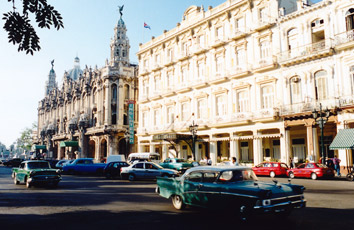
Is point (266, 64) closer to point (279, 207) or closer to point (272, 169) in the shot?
point (272, 169)

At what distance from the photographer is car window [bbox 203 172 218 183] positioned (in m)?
8.19

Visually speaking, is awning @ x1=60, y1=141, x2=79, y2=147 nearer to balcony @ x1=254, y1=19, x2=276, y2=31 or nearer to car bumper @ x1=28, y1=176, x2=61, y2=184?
balcony @ x1=254, y1=19, x2=276, y2=31

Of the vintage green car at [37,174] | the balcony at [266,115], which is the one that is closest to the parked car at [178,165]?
the balcony at [266,115]

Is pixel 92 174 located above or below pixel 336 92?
below

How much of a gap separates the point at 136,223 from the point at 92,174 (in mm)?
21338

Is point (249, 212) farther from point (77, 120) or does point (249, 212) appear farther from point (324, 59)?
point (77, 120)

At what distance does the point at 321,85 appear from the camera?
82.5 feet

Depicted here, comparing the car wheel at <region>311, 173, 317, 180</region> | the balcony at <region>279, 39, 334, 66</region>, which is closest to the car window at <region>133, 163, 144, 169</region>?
the car wheel at <region>311, 173, 317, 180</region>

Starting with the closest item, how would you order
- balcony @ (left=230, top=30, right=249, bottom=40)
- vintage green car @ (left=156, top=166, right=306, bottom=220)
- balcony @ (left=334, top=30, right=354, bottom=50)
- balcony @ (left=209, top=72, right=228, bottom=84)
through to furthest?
vintage green car @ (left=156, top=166, right=306, bottom=220), balcony @ (left=334, top=30, right=354, bottom=50), balcony @ (left=230, top=30, right=249, bottom=40), balcony @ (left=209, top=72, right=228, bottom=84)

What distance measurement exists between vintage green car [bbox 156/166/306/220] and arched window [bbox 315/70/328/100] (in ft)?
64.5

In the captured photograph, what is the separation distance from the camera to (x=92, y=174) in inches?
1088

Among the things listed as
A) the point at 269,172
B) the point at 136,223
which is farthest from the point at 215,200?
the point at 269,172

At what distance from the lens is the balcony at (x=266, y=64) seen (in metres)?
27.5

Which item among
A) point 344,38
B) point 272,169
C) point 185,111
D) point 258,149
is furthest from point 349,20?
point 185,111
